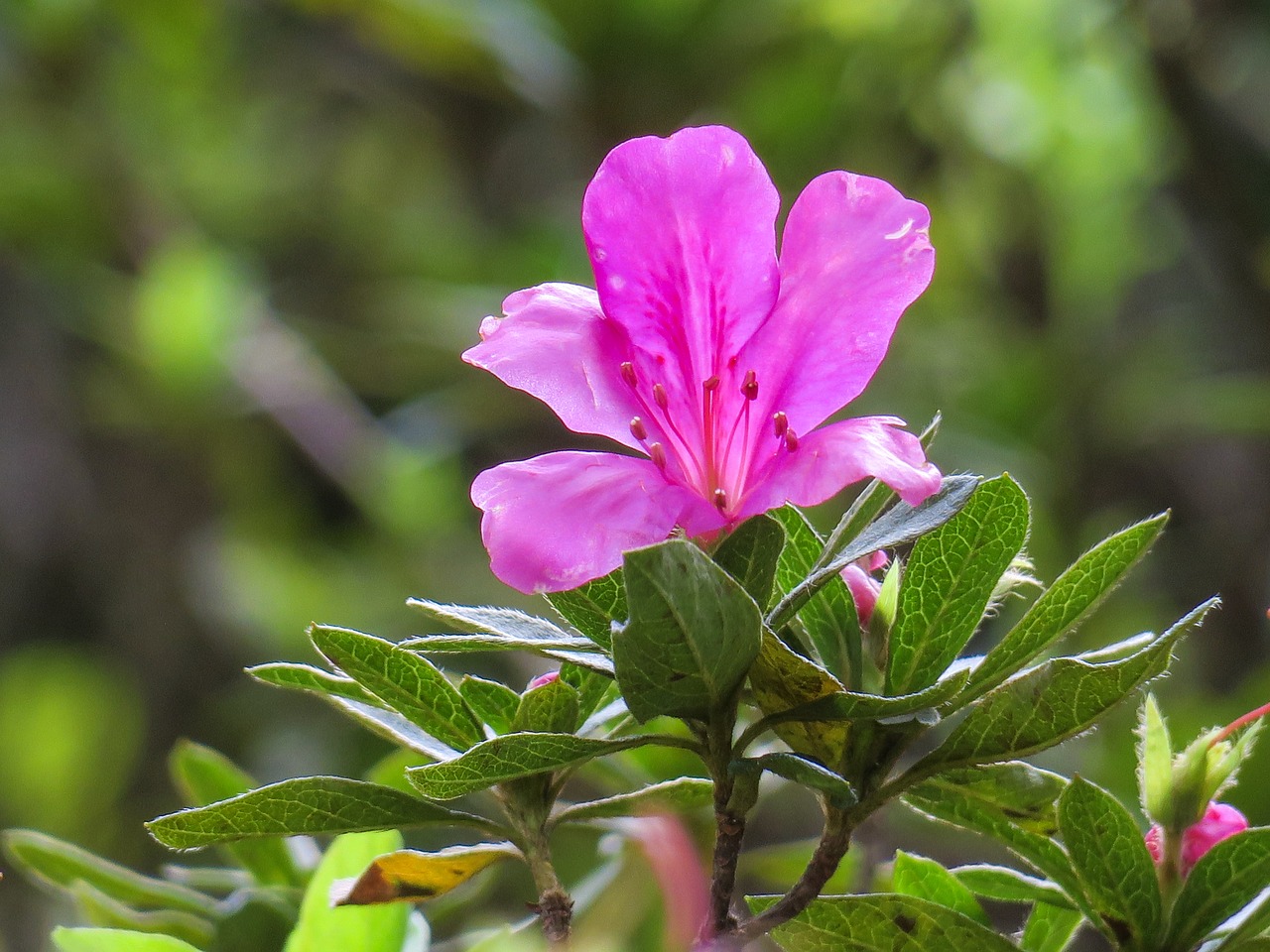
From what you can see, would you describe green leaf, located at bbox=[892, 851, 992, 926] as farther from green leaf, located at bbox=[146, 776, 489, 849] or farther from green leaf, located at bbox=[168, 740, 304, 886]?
green leaf, located at bbox=[168, 740, 304, 886]

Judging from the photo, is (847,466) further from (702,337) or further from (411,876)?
(411,876)

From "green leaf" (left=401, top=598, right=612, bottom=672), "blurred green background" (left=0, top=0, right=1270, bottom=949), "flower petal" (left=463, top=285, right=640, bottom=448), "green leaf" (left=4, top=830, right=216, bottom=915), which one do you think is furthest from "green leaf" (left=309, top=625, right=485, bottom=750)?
"blurred green background" (left=0, top=0, right=1270, bottom=949)

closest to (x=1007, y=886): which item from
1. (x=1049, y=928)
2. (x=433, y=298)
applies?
(x=1049, y=928)

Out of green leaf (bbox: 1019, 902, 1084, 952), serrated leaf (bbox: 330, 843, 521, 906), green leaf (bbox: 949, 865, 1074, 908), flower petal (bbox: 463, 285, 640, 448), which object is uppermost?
flower petal (bbox: 463, 285, 640, 448)

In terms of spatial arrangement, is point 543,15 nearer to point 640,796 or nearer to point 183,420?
point 183,420

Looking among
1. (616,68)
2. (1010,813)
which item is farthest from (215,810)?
(616,68)

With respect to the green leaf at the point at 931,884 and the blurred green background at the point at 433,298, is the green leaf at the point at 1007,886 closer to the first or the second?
the green leaf at the point at 931,884
